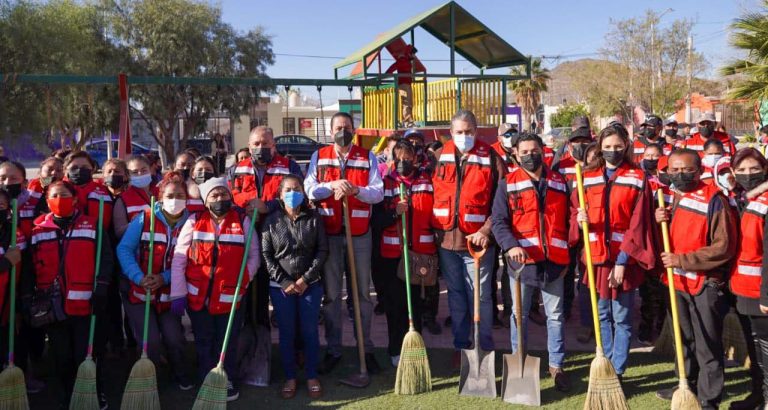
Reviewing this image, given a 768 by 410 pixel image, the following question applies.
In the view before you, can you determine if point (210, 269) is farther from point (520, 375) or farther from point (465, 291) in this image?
point (520, 375)

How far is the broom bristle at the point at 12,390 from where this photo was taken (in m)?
4.23

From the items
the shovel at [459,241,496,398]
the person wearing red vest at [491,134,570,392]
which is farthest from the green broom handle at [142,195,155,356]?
the person wearing red vest at [491,134,570,392]

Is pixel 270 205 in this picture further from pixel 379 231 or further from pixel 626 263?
pixel 626 263

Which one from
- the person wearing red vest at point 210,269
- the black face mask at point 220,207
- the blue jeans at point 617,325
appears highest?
the black face mask at point 220,207

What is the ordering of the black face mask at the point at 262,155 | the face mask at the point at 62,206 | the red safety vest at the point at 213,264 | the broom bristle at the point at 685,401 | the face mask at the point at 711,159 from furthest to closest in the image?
the face mask at the point at 711,159, the black face mask at the point at 262,155, the red safety vest at the point at 213,264, the face mask at the point at 62,206, the broom bristle at the point at 685,401

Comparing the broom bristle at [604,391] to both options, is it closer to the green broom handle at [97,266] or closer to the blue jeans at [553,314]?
the blue jeans at [553,314]

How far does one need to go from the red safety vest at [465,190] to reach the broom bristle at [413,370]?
101 cm

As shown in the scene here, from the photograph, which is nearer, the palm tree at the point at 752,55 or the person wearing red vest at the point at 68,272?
the person wearing red vest at the point at 68,272

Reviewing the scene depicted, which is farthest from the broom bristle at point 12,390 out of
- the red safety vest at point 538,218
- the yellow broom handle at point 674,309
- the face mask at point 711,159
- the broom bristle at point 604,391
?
the face mask at point 711,159

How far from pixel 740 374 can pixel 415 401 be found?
9.11 ft

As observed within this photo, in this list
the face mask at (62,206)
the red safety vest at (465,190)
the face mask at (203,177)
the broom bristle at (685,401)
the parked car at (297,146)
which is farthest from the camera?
the parked car at (297,146)

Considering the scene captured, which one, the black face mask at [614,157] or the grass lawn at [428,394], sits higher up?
the black face mask at [614,157]

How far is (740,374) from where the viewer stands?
5207 millimetres

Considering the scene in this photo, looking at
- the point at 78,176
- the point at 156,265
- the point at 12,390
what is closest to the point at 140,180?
the point at 78,176
